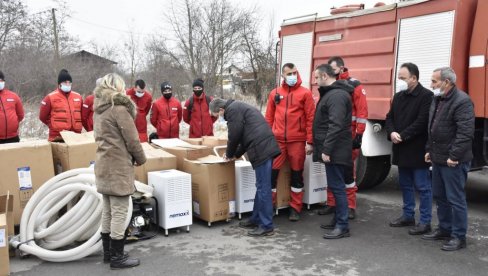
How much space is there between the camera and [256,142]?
4.92 metres

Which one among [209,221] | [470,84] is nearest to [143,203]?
[209,221]

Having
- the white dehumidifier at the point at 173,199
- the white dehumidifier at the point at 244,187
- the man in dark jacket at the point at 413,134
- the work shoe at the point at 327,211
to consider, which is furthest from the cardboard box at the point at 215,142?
the man in dark jacket at the point at 413,134

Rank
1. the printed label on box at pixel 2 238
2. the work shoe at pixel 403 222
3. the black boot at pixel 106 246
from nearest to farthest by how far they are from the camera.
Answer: the printed label on box at pixel 2 238 → the black boot at pixel 106 246 → the work shoe at pixel 403 222

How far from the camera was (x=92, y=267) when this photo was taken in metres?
4.08

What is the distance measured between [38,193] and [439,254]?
394cm

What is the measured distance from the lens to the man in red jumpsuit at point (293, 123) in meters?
5.35

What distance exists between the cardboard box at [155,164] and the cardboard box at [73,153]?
550mm

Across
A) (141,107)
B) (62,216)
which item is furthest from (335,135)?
(141,107)

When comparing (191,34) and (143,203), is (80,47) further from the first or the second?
(143,203)

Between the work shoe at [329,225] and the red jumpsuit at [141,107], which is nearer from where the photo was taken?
the work shoe at [329,225]

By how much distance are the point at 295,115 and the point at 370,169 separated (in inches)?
79.7

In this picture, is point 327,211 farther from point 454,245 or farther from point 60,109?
point 60,109

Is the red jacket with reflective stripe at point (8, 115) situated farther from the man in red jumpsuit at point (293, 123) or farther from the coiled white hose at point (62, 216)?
the man in red jumpsuit at point (293, 123)

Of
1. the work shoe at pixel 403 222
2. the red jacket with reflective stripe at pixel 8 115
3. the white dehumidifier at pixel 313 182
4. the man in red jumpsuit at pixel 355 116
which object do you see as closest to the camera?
the work shoe at pixel 403 222
